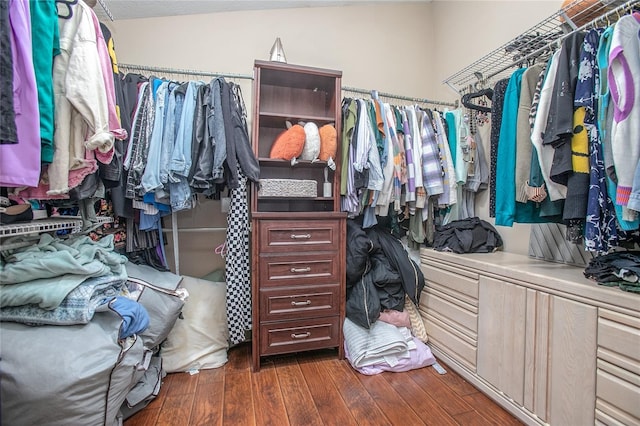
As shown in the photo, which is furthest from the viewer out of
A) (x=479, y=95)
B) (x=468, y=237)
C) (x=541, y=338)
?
(x=468, y=237)

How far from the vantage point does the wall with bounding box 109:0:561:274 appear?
2066mm

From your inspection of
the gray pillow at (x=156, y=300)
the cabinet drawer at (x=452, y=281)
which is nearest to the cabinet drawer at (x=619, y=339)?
the cabinet drawer at (x=452, y=281)

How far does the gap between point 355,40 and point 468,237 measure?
185 centimetres

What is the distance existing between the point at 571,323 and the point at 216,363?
182 cm

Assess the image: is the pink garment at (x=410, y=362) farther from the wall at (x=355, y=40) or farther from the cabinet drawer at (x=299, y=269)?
the wall at (x=355, y=40)

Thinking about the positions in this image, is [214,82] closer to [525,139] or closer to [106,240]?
[106,240]

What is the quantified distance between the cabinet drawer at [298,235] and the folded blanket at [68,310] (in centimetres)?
82

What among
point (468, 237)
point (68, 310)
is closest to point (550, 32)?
point (468, 237)

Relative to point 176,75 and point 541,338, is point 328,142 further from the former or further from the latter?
point 541,338

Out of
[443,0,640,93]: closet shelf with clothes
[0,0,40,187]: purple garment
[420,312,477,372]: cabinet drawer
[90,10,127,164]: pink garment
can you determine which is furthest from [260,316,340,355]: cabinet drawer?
[443,0,640,93]: closet shelf with clothes

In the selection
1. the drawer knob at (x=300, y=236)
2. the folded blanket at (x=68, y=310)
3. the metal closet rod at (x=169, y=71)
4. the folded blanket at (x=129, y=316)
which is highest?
the metal closet rod at (x=169, y=71)

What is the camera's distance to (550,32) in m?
1.61

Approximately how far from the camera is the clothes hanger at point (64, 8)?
1.07 meters

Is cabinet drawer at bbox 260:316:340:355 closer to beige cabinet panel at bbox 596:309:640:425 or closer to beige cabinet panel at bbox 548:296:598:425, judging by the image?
beige cabinet panel at bbox 548:296:598:425
